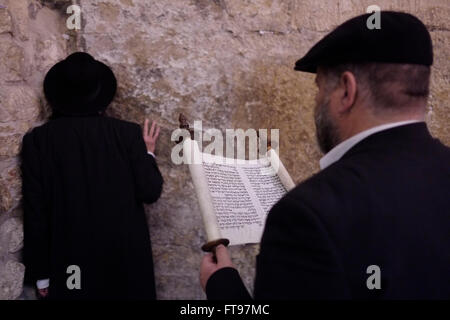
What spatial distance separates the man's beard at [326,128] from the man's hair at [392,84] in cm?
12

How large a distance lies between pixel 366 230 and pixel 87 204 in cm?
154

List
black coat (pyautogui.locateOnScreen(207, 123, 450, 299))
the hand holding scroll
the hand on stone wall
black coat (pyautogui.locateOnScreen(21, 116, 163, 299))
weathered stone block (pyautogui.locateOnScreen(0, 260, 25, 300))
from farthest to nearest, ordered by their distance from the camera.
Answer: the hand on stone wall → black coat (pyautogui.locateOnScreen(21, 116, 163, 299)) → weathered stone block (pyautogui.locateOnScreen(0, 260, 25, 300)) → the hand holding scroll → black coat (pyautogui.locateOnScreen(207, 123, 450, 299))

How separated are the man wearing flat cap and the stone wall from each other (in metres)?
1.30

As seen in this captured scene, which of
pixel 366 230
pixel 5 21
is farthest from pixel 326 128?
pixel 5 21

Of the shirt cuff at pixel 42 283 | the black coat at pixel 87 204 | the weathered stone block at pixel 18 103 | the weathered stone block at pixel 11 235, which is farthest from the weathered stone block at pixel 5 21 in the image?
the shirt cuff at pixel 42 283

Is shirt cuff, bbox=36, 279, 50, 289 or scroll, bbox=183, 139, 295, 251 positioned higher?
scroll, bbox=183, 139, 295, 251

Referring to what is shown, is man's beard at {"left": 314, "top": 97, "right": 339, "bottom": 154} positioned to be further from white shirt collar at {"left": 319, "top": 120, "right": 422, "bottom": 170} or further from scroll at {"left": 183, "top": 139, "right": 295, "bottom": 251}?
scroll at {"left": 183, "top": 139, "right": 295, "bottom": 251}

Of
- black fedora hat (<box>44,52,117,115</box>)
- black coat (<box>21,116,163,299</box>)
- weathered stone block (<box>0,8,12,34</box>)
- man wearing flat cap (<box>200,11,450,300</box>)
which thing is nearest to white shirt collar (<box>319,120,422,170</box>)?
man wearing flat cap (<box>200,11,450,300</box>)

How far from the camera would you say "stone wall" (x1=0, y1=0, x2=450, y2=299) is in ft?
7.39

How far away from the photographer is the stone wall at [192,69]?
7.39 feet

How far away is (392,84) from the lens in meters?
0.95

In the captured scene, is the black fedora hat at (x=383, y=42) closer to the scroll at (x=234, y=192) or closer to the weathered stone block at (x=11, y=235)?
the scroll at (x=234, y=192)

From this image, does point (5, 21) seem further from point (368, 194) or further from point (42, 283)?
point (368, 194)

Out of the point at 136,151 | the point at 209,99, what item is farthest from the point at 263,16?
the point at 136,151
